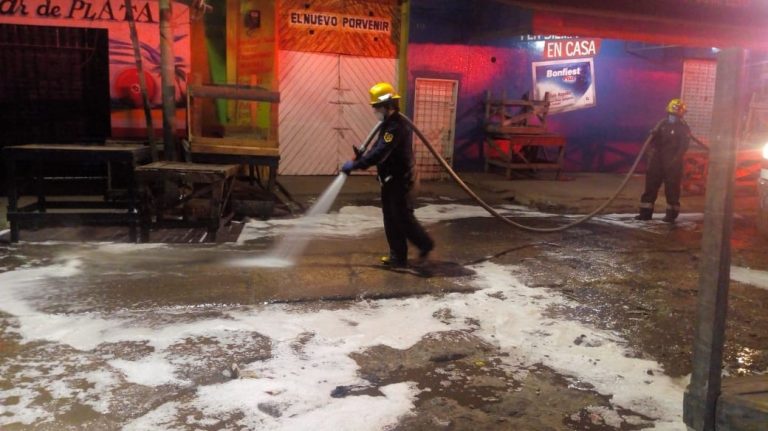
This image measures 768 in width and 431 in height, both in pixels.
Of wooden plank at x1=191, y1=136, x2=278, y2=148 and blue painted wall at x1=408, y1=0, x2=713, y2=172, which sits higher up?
blue painted wall at x1=408, y1=0, x2=713, y2=172

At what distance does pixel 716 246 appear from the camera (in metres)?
2.79

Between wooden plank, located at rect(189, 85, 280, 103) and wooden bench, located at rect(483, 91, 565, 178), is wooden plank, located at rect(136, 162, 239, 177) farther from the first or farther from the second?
wooden bench, located at rect(483, 91, 565, 178)

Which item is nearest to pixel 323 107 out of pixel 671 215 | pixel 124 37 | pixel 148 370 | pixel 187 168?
pixel 124 37

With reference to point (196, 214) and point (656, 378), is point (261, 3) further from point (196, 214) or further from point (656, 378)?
point (656, 378)

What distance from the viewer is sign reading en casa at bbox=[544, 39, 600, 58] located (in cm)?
1500

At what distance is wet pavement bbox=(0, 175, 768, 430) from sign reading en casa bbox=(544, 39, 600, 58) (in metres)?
8.31

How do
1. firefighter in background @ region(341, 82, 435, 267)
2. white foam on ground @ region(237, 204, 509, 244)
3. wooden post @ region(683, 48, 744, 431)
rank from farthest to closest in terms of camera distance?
white foam on ground @ region(237, 204, 509, 244), firefighter in background @ region(341, 82, 435, 267), wooden post @ region(683, 48, 744, 431)

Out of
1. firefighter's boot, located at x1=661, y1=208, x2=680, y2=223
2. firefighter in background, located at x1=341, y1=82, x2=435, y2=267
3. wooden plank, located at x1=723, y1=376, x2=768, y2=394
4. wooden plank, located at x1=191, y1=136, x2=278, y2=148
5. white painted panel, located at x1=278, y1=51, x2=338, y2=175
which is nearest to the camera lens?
wooden plank, located at x1=723, y1=376, x2=768, y2=394

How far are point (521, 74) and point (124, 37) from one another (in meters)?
8.78

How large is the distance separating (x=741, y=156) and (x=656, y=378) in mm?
9948

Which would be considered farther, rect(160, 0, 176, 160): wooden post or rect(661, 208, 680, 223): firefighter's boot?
rect(661, 208, 680, 223): firefighter's boot

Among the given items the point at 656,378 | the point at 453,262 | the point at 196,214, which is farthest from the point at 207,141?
the point at 656,378

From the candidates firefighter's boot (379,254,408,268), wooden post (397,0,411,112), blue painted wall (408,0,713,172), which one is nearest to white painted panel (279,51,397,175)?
wooden post (397,0,411,112)

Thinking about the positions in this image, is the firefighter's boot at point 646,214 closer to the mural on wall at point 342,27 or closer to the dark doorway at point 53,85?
the mural on wall at point 342,27
